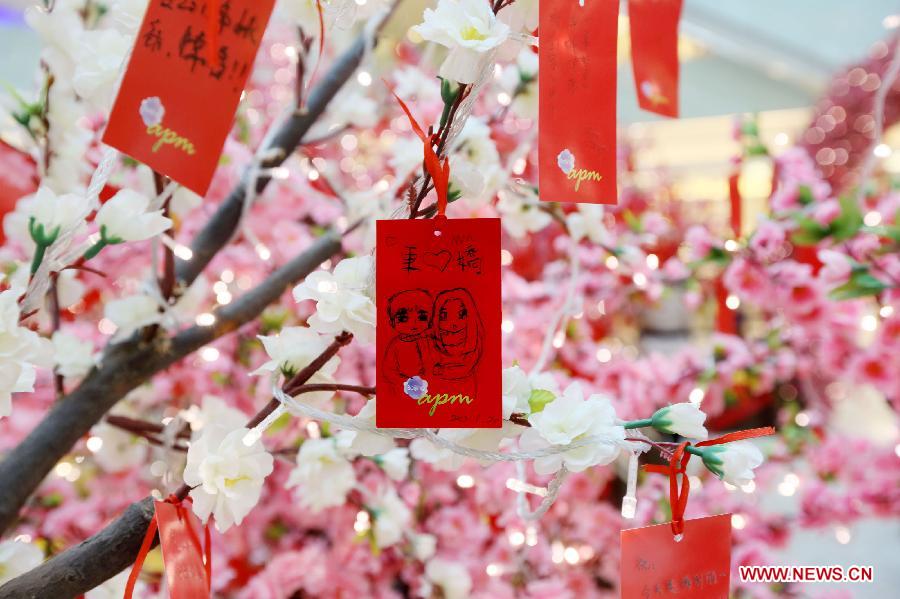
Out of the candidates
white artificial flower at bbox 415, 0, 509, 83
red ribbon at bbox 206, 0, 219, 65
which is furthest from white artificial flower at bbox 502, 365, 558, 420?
red ribbon at bbox 206, 0, 219, 65

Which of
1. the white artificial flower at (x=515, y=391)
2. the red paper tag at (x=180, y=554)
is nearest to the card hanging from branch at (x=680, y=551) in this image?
the white artificial flower at (x=515, y=391)

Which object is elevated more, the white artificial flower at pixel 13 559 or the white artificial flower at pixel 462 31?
the white artificial flower at pixel 462 31

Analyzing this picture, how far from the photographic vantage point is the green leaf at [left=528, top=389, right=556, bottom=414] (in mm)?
542

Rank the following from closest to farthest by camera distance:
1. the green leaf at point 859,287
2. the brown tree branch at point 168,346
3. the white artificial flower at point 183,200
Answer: the brown tree branch at point 168,346 < the white artificial flower at point 183,200 < the green leaf at point 859,287

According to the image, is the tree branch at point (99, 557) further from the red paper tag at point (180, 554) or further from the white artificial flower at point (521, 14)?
the white artificial flower at point (521, 14)

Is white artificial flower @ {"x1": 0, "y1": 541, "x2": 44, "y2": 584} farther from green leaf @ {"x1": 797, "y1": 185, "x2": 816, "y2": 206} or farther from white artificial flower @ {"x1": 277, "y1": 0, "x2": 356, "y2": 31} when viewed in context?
green leaf @ {"x1": 797, "y1": 185, "x2": 816, "y2": 206}

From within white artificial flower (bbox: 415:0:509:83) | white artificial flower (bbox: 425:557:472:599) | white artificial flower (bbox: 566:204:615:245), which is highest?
white artificial flower (bbox: 415:0:509:83)

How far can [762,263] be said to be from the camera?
1.34 meters

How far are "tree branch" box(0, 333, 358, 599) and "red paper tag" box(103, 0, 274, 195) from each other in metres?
0.16

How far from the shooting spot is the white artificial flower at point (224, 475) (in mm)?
521

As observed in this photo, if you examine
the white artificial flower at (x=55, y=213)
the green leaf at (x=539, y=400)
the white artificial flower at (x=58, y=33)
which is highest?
the white artificial flower at (x=58, y=33)

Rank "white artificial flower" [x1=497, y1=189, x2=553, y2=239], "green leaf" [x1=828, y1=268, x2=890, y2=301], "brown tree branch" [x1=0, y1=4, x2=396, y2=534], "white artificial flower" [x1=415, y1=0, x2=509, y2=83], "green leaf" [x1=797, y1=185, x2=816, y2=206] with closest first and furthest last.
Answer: "white artificial flower" [x1=415, y1=0, x2=509, y2=83]
"brown tree branch" [x1=0, y1=4, x2=396, y2=534]
"white artificial flower" [x1=497, y1=189, x2=553, y2=239]
"green leaf" [x1=828, y1=268, x2=890, y2=301]
"green leaf" [x1=797, y1=185, x2=816, y2=206]

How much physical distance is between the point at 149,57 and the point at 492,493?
36.8 inches

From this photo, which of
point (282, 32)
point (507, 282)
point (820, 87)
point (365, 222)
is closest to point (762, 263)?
point (507, 282)
